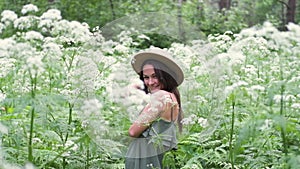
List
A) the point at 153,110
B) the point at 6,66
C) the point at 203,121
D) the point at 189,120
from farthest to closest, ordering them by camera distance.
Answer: the point at 6,66 → the point at 203,121 → the point at 189,120 → the point at 153,110

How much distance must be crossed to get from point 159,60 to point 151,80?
0.19 meters

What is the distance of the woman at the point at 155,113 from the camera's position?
179 inches

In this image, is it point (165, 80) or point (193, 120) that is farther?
point (193, 120)

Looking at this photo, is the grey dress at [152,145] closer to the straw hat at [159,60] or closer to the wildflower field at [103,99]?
the wildflower field at [103,99]

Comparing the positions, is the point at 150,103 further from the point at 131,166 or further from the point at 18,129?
the point at 18,129

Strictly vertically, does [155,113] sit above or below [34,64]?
below

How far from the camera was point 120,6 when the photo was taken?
18.0m

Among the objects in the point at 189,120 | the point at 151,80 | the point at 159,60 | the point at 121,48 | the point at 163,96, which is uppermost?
the point at 121,48

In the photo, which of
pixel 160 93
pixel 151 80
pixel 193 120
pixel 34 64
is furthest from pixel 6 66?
pixel 193 120

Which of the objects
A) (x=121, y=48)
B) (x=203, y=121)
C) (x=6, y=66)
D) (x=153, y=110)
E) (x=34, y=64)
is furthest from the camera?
(x=121, y=48)

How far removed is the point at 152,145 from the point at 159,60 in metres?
0.71

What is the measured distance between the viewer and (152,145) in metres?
4.75

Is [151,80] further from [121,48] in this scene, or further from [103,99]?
[121,48]

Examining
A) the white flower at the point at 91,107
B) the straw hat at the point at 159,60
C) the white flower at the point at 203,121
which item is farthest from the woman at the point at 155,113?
the white flower at the point at 91,107
